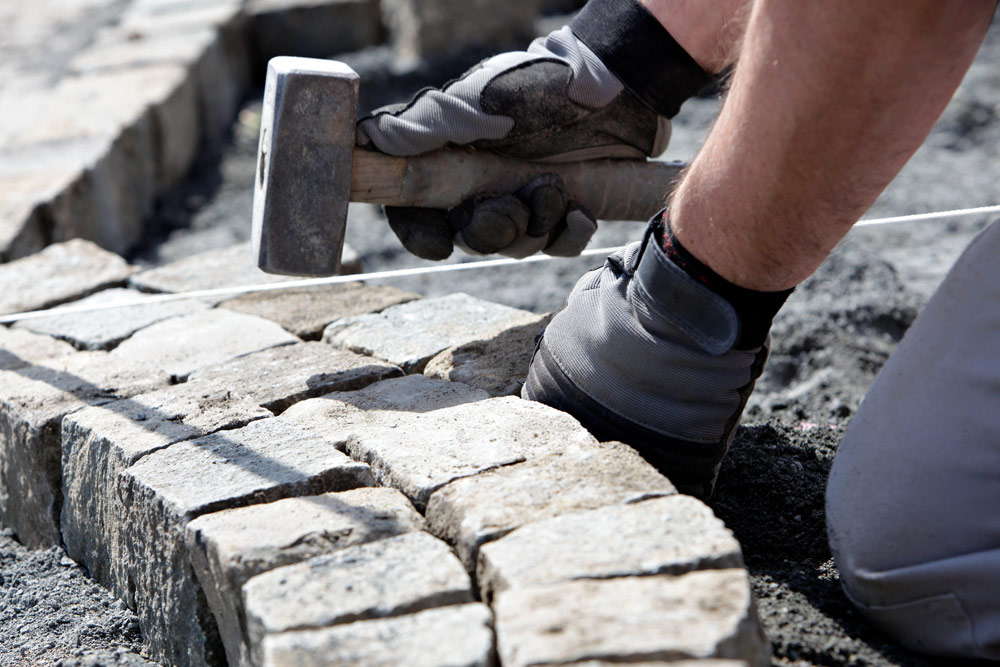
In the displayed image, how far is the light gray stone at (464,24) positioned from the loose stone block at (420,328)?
161 inches

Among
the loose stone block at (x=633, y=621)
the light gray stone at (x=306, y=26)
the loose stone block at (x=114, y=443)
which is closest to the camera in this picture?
the loose stone block at (x=633, y=621)

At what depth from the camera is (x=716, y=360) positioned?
1.71 meters

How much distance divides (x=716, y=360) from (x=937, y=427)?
1.21ft

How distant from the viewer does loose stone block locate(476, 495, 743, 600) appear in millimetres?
1330

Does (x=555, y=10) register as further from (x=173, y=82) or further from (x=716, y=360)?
(x=716, y=360)

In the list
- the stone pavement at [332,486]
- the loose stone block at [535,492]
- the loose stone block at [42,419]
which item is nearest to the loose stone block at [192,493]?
the stone pavement at [332,486]

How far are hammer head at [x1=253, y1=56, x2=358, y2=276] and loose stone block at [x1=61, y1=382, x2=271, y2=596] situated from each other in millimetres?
309

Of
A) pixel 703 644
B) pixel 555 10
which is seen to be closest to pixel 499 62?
pixel 703 644

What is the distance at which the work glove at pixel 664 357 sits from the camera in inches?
65.6

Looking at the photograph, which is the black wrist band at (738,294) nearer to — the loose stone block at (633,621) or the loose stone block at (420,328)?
the loose stone block at (633,621)

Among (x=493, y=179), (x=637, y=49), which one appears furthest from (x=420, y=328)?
(x=637, y=49)

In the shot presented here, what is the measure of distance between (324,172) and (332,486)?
2.24 feet

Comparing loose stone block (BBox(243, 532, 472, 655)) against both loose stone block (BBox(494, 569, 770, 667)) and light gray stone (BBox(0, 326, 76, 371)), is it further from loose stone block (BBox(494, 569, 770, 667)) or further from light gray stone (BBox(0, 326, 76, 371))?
light gray stone (BBox(0, 326, 76, 371))

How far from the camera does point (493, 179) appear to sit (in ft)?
7.39
